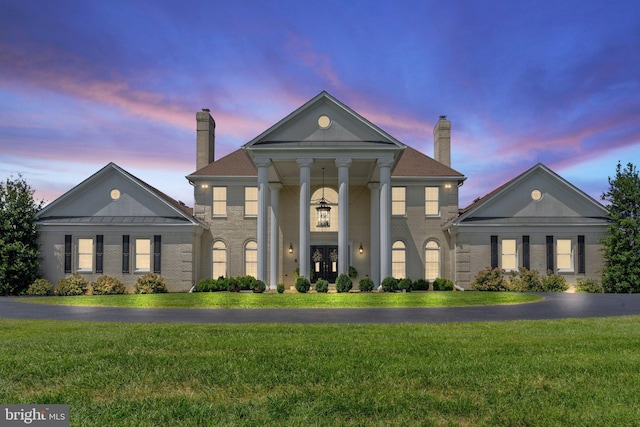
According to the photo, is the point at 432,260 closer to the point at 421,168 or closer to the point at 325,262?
the point at 421,168

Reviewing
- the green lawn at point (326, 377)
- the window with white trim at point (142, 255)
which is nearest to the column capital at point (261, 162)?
the window with white trim at point (142, 255)

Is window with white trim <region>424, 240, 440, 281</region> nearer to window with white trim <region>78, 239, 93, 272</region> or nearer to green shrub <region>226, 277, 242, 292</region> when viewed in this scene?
green shrub <region>226, 277, 242, 292</region>

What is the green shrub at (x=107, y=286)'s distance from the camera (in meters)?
30.7

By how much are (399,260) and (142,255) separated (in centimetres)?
1752

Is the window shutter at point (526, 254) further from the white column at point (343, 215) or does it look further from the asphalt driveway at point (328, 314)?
the asphalt driveway at point (328, 314)

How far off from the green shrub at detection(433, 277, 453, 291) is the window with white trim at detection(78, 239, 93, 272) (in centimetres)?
2211

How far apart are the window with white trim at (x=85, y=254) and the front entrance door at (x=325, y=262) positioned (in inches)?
578

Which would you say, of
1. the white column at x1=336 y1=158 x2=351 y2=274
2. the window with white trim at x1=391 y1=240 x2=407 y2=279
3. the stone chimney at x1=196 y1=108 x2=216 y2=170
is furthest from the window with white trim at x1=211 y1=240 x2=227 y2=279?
the window with white trim at x1=391 y1=240 x2=407 y2=279

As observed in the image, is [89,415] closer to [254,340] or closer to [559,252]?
[254,340]

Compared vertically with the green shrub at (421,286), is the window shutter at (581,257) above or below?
above

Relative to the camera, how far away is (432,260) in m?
35.8

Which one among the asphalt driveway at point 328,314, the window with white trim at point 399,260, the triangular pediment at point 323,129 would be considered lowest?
the asphalt driveway at point 328,314

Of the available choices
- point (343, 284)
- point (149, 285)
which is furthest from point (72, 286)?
point (343, 284)

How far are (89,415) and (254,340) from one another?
4.60m
